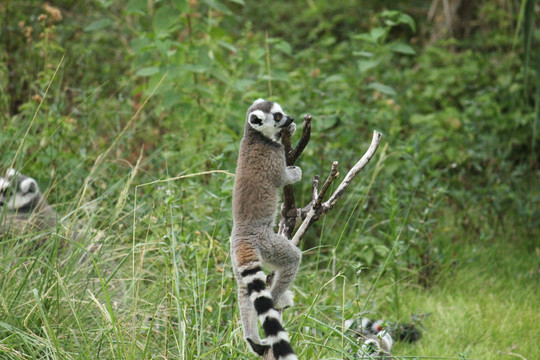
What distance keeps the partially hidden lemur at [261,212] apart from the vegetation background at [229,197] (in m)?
0.32

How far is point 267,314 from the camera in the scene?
1.93 meters

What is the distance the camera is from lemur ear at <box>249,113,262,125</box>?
98.5 inches

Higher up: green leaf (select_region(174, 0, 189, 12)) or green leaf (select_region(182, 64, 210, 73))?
green leaf (select_region(174, 0, 189, 12))

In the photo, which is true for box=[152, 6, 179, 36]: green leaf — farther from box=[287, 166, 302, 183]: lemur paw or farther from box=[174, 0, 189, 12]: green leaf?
box=[287, 166, 302, 183]: lemur paw

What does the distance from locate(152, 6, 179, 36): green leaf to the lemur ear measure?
2874 mm

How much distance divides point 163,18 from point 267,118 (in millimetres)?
2989

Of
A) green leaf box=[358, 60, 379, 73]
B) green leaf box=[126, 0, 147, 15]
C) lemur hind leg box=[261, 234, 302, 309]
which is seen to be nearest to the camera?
lemur hind leg box=[261, 234, 302, 309]

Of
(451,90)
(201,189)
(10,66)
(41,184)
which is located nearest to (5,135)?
(41,184)

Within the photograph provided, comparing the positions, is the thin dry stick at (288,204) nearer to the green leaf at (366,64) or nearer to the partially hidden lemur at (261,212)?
the partially hidden lemur at (261,212)

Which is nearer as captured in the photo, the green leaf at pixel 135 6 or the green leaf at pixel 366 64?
the green leaf at pixel 135 6

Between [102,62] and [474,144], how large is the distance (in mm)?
5019

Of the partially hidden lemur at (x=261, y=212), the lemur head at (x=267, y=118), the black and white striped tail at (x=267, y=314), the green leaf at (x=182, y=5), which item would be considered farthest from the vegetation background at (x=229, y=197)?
the black and white striped tail at (x=267, y=314)

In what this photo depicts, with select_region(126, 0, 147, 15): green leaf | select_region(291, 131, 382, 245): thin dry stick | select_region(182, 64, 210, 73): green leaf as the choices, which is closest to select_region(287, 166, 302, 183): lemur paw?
select_region(291, 131, 382, 245): thin dry stick

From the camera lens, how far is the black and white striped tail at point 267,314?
72.7 inches
